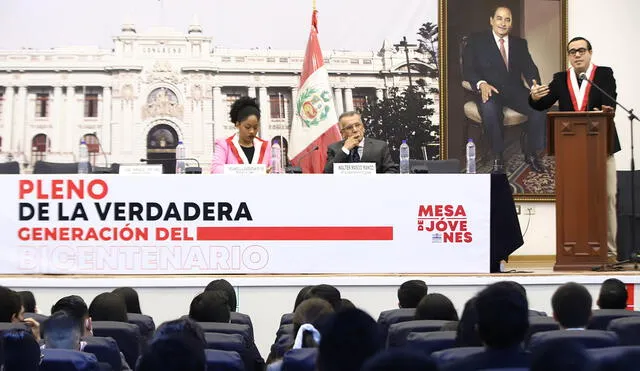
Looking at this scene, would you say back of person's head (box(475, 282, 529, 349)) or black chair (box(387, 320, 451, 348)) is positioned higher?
back of person's head (box(475, 282, 529, 349))

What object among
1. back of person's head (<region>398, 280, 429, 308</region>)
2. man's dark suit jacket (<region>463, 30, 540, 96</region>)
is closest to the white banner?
back of person's head (<region>398, 280, 429, 308</region>)

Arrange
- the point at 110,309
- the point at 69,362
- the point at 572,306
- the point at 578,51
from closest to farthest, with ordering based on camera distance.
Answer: the point at 69,362, the point at 572,306, the point at 110,309, the point at 578,51

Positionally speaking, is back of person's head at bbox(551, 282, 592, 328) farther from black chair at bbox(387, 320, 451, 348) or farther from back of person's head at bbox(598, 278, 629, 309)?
back of person's head at bbox(598, 278, 629, 309)

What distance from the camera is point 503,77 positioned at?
10.7 meters

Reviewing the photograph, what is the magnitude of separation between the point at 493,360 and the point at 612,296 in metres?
2.55

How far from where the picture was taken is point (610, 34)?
1073 cm

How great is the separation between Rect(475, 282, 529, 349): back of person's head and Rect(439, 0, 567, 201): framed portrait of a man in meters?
7.69

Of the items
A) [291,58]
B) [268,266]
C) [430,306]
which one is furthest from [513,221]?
[291,58]

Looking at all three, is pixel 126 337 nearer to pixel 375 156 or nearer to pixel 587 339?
pixel 587 339

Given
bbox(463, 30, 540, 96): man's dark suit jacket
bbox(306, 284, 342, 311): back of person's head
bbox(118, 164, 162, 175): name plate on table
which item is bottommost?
bbox(306, 284, 342, 311): back of person's head

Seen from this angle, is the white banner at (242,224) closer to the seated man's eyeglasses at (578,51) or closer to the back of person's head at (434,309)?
the seated man's eyeglasses at (578,51)

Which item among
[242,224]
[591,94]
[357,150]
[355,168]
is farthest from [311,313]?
[591,94]

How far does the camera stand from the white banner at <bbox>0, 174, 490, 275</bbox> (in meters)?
6.89

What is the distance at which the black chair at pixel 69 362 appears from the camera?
3.45m
